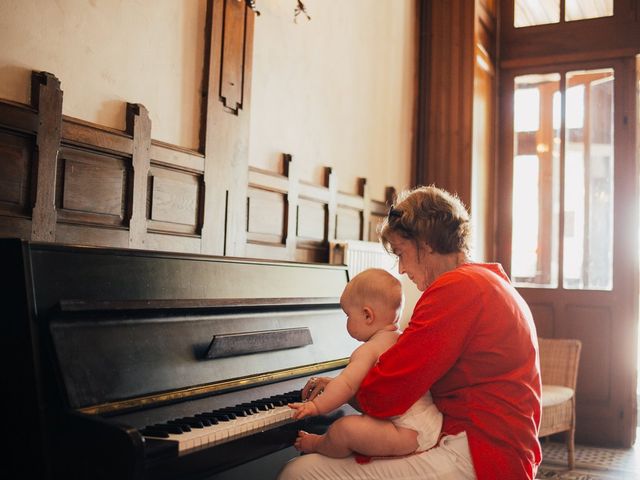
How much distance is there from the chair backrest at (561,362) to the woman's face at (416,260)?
9.05 feet

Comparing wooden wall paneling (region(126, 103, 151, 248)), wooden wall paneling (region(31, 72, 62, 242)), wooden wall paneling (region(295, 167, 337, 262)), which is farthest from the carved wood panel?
wooden wall paneling (region(295, 167, 337, 262))

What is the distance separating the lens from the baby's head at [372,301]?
1.92 meters

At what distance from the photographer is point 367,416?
1.81 m

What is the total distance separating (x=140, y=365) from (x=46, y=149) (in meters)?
0.79

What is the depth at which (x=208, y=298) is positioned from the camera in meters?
2.13

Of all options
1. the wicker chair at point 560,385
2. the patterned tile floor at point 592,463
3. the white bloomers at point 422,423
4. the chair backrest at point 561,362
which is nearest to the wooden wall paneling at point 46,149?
the white bloomers at point 422,423

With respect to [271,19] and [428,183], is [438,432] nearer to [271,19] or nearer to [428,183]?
[271,19]

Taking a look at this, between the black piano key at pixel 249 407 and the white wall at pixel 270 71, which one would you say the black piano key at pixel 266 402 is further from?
the white wall at pixel 270 71

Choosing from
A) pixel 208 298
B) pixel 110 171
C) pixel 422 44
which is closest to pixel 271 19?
pixel 110 171

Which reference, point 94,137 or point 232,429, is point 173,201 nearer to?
point 94,137

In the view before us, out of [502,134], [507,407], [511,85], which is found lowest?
[507,407]

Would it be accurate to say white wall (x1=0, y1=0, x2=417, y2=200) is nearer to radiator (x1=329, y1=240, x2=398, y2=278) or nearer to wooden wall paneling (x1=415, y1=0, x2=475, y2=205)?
wooden wall paneling (x1=415, y1=0, x2=475, y2=205)

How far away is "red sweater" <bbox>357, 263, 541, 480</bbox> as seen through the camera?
1722 mm

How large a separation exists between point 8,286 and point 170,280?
51 cm
